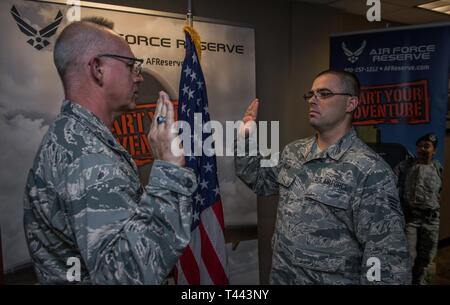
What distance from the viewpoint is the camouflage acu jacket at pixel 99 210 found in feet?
2.65

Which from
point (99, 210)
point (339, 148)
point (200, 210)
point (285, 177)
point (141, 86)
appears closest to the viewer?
point (99, 210)

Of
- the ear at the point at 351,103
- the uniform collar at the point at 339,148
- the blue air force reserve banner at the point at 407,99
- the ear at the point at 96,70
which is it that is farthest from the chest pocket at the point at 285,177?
the blue air force reserve banner at the point at 407,99

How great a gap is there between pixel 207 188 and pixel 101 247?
3.72ft

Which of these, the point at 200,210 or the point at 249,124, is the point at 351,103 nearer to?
the point at 249,124

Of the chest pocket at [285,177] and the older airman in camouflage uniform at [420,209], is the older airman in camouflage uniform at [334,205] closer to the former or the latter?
the chest pocket at [285,177]

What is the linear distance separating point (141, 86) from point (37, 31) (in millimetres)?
669

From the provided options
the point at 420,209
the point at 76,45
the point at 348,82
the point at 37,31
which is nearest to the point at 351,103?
the point at 348,82

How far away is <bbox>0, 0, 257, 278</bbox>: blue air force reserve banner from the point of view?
6.19 feet

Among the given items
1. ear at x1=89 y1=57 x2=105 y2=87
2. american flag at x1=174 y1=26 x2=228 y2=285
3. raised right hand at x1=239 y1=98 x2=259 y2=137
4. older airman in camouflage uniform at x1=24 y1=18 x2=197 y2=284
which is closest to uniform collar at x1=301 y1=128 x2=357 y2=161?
raised right hand at x1=239 y1=98 x2=259 y2=137

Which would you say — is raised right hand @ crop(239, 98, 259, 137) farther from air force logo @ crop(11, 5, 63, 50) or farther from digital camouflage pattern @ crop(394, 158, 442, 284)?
digital camouflage pattern @ crop(394, 158, 442, 284)

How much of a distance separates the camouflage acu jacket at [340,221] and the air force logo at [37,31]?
4.32 ft

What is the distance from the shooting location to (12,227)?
189 cm

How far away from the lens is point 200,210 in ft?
6.24

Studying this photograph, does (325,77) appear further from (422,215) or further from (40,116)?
(422,215)
